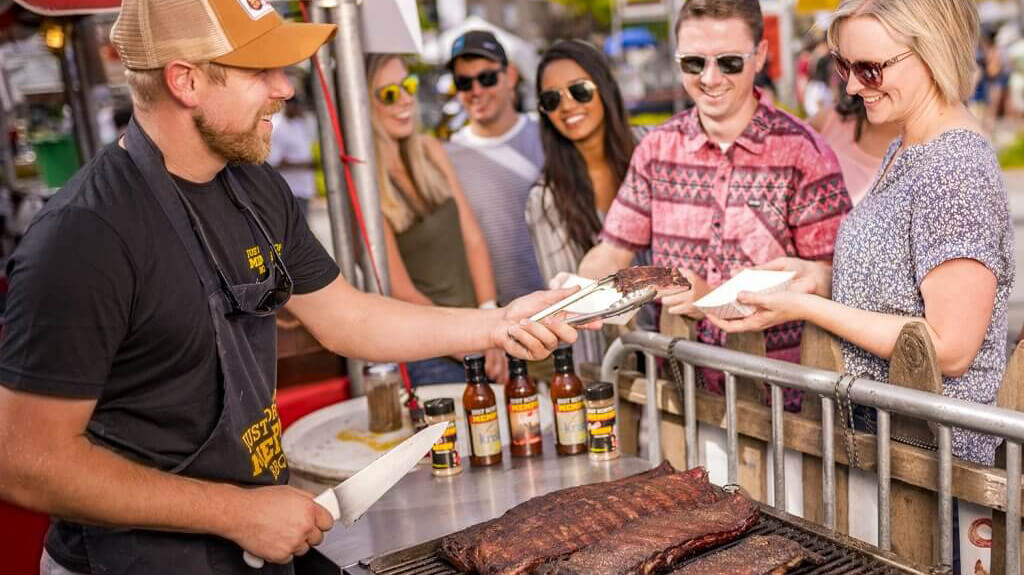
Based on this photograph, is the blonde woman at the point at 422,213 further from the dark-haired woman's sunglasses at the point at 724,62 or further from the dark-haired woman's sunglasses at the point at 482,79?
the dark-haired woman's sunglasses at the point at 724,62

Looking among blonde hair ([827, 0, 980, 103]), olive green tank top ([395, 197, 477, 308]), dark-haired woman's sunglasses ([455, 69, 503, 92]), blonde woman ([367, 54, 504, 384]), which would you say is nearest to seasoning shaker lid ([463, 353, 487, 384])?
blonde hair ([827, 0, 980, 103])

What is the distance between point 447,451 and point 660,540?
993mm

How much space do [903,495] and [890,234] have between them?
0.71 metres

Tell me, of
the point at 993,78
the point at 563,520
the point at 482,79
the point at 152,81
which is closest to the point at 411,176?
the point at 482,79

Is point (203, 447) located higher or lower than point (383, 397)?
higher

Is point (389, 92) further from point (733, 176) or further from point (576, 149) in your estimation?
point (733, 176)

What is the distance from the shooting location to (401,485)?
10.2 ft

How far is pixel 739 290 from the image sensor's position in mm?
2975

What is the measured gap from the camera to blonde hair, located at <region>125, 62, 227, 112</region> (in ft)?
7.46

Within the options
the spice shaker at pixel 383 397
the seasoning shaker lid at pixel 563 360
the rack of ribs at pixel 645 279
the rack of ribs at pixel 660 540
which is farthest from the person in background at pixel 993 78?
the rack of ribs at pixel 660 540

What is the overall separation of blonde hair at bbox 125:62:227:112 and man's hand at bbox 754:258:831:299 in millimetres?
1743

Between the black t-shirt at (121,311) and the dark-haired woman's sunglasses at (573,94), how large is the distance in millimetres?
2397

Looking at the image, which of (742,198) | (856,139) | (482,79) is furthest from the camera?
(482,79)

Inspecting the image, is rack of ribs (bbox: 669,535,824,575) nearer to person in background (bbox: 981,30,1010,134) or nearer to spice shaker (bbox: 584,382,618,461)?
spice shaker (bbox: 584,382,618,461)
